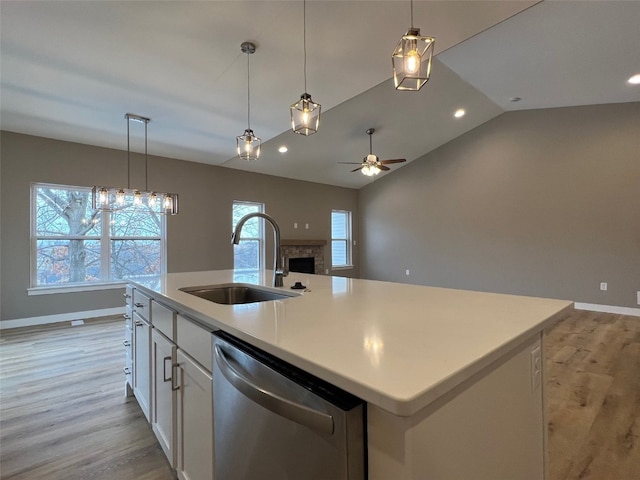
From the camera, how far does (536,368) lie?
1031 mm

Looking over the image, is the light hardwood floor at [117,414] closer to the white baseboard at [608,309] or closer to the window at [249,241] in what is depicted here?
the white baseboard at [608,309]

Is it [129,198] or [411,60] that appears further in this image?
[129,198]

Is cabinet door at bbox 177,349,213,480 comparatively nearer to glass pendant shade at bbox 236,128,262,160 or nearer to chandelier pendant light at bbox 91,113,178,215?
glass pendant shade at bbox 236,128,262,160

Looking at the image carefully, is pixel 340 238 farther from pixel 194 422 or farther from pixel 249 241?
pixel 194 422

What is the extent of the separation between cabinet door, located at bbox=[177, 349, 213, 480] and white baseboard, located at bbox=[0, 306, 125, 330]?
4.37 metres

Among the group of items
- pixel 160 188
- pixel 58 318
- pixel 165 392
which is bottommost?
pixel 58 318

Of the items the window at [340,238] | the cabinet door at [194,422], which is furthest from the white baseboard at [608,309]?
the cabinet door at [194,422]

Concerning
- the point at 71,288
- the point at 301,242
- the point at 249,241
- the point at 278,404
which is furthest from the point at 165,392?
the point at 301,242

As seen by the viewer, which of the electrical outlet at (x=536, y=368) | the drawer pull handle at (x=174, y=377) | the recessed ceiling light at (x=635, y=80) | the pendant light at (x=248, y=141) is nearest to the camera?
the electrical outlet at (x=536, y=368)

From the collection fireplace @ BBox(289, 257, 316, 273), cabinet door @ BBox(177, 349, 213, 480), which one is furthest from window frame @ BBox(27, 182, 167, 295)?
cabinet door @ BBox(177, 349, 213, 480)

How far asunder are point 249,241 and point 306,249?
55.7 inches

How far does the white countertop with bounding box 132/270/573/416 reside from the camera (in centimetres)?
58

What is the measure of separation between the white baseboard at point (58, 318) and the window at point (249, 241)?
2141mm

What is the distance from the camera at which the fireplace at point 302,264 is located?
7.12 meters
